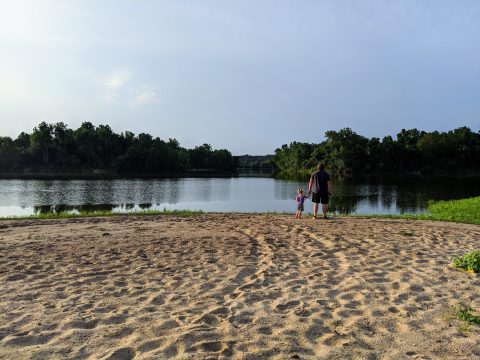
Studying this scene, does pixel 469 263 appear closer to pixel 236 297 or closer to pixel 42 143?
pixel 236 297

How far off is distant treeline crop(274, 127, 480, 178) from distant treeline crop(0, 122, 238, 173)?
43.4 m

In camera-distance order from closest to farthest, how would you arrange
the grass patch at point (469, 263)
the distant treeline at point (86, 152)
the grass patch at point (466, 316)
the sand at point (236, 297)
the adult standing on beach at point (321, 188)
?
the sand at point (236, 297) < the grass patch at point (466, 316) < the grass patch at point (469, 263) < the adult standing on beach at point (321, 188) < the distant treeline at point (86, 152)

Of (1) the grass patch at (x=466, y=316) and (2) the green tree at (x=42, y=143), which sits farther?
(2) the green tree at (x=42, y=143)

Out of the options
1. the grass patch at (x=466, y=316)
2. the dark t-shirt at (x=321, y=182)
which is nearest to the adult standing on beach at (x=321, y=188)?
the dark t-shirt at (x=321, y=182)

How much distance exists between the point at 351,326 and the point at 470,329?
1.34 m

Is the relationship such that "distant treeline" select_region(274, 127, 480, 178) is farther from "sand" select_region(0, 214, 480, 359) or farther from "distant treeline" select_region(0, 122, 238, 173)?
"sand" select_region(0, 214, 480, 359)

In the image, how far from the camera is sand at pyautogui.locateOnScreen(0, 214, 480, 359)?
14.3ft

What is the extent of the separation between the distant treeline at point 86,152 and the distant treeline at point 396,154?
142 feet

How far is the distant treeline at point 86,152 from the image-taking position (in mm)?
115812

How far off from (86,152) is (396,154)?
285ft

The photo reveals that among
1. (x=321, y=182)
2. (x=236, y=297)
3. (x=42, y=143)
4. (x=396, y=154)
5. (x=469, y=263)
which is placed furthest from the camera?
(x=42, y=143)

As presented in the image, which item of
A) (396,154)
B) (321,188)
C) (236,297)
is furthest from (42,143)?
(236,297)

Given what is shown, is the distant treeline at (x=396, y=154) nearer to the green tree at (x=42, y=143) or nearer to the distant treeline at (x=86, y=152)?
the distant treeline at (x=86, y=152)

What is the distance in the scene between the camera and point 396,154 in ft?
336
